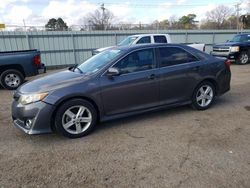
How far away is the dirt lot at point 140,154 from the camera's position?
111 inches

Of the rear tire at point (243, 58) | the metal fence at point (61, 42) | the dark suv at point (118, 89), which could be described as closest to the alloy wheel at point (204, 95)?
the dark suv at point (118, 89)

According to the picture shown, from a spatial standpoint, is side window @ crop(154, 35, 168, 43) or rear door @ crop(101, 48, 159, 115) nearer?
rear door @ crop(101, 48, 159, 115)

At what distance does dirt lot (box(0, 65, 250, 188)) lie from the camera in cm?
282

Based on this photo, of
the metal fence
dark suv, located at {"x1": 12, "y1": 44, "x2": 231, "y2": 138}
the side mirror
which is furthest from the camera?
the metal fence

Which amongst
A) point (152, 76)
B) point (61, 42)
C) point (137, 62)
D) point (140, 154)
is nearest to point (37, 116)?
point (140, 154)

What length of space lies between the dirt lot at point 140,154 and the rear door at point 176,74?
1.56ft

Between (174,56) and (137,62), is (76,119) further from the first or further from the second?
(174,56)

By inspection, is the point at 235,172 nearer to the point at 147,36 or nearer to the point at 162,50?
the point at 162,50

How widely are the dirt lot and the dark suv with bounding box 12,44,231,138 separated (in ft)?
1.05

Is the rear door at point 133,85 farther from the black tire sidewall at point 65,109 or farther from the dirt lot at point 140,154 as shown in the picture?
the dirt lot at point 140,154

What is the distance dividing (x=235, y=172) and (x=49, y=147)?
2.81 meters

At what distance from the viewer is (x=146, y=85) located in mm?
4438

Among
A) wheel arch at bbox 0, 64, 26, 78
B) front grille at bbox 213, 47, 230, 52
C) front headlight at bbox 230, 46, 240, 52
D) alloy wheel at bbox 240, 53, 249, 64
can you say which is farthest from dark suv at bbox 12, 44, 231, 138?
alloy wheel at bbox 240, 53, 249, 64

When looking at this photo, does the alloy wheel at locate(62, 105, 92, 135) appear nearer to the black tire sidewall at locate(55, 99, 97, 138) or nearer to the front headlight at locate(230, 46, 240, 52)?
the black tire sidewall at locate(55, 99, 97, 138)
